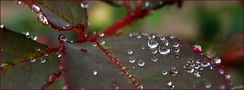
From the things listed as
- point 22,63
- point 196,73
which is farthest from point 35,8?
point 196,73

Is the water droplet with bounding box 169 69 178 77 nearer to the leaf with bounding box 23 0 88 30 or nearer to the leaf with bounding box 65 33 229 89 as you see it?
the leaf with bounding box 65 33 229 89

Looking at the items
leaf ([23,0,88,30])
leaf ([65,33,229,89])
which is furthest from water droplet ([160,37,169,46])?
leaf ([23,0,88,30])

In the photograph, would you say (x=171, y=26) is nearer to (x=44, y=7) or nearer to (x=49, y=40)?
(x=49, y=40)

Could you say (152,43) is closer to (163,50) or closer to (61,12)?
(163,50)

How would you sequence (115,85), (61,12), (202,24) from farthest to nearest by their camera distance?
(202,24) → (61,12) → (115,85)

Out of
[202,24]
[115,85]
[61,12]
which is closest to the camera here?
[115,85]

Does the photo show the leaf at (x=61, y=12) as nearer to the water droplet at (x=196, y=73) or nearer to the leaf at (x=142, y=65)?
the leaf at (x=142, y=65)

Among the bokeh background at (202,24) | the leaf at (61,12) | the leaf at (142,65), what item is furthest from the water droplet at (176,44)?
the bokeh background at (202,24)
